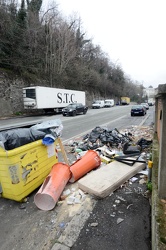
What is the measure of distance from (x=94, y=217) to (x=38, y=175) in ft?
4.64

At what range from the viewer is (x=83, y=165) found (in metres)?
3.86

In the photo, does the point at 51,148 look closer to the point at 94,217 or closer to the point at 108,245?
the point at 94,217

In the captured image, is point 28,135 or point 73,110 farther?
point 73,110

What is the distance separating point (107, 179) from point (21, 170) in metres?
1.74

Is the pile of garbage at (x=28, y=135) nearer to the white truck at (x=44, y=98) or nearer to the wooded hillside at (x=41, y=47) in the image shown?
the white truck at (x=44, y=98)

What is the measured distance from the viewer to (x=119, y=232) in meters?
2.33

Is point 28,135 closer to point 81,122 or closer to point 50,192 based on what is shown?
point 50,192

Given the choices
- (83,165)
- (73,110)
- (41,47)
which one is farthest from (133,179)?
(41,47)

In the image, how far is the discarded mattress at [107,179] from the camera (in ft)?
10.3

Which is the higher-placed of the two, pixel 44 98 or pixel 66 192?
pixel 44 98

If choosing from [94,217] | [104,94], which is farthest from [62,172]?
[104,94]

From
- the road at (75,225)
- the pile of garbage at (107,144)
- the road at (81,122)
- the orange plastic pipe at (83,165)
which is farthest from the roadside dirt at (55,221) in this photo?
the road at (81,122)

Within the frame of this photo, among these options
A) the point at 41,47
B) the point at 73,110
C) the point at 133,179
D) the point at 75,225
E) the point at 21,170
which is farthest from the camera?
the point at 41,47

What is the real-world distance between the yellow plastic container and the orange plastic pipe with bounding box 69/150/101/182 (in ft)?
2.23
